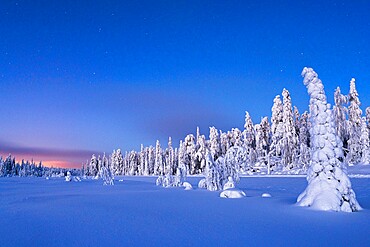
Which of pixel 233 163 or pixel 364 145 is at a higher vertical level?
pixel 364 145

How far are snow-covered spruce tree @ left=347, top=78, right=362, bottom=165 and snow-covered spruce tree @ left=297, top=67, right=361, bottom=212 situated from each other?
41684 mm

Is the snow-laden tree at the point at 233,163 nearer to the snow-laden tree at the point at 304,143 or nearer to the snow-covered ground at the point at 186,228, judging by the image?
the snow-covered ground at the point at 186,228

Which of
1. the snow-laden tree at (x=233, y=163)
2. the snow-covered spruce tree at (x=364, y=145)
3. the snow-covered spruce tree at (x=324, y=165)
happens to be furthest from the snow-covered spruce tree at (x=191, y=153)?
the snow-covered spruce tree at (x=324, y=165)

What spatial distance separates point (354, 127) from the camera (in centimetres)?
5116

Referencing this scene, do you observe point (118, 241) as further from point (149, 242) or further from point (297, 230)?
point (297, 230)

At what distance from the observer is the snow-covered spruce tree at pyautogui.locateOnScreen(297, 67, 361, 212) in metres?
9.56

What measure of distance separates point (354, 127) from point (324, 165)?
158 feet

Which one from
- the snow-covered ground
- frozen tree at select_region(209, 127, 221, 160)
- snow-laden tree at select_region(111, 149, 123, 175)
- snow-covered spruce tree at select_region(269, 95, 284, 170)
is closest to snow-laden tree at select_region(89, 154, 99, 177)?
snow-laden tree at select_region(111, 149, 123, 175)

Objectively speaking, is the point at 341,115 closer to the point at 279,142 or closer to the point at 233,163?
→ the point at 279,142

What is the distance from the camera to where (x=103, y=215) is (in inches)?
346

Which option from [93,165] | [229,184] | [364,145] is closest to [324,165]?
[229,184]

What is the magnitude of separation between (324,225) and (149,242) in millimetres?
4377

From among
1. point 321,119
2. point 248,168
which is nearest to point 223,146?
point 248,168

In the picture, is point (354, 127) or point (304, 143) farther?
point (304, 143)
